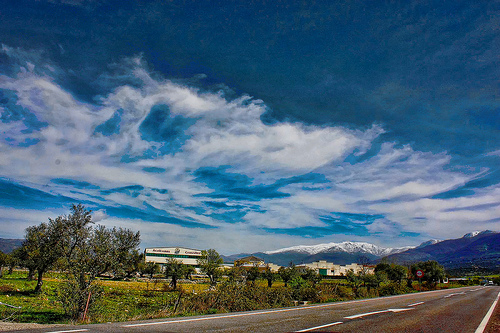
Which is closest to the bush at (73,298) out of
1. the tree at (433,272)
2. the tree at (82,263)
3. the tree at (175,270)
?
the tree at (82,263)

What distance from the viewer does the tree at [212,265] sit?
2581 inches

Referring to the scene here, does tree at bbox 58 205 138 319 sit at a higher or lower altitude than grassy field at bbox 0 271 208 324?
higher

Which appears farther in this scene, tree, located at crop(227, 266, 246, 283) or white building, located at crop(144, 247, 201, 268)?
white building, located at crop(144, 247, 201, 268)

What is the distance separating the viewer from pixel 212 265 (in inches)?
2594

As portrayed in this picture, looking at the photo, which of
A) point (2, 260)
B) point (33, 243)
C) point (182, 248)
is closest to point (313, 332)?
point (33, 243)

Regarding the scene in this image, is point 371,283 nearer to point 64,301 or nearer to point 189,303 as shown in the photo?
point 189,303

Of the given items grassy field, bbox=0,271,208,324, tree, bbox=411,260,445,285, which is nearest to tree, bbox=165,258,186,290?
grassy field, bbox=0,271,208,324

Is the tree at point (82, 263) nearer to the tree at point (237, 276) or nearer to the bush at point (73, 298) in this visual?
the bush at point (73, 298)

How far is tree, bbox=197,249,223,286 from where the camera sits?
65.6 metres

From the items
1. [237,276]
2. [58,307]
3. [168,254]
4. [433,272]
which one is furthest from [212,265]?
[168,254]

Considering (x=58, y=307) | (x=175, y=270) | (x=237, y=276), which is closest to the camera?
(x=58, y=307)

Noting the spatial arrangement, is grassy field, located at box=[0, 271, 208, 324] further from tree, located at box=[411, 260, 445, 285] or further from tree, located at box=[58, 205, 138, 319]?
tree, located at box=[411, 260, 445, 285]

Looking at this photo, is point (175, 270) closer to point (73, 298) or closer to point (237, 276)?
point (237, 276)

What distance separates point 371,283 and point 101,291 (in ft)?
166
